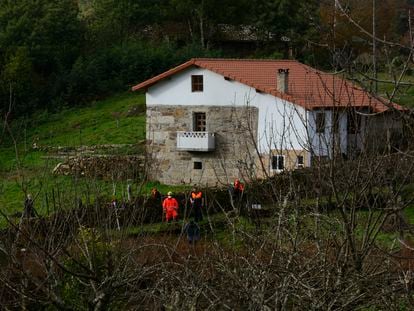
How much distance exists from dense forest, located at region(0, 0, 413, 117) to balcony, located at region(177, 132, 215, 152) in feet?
32.8

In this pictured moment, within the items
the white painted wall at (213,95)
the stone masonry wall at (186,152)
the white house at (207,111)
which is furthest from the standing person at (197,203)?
the stone masonry wall at (186,152)

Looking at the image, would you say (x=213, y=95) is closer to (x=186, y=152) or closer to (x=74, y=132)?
(x=186, y=152)

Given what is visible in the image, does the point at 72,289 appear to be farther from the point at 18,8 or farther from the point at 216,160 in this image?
the point at 18,8

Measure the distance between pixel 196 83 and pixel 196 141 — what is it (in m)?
2.00

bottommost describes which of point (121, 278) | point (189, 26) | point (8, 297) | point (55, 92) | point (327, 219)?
point (8, 297)

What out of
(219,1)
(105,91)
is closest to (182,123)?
(105,91)

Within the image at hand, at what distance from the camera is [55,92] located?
129ft

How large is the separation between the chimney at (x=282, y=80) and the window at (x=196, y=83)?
2.93m

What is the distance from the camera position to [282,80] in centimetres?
2609

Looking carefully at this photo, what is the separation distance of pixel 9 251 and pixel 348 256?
2929 millimetres

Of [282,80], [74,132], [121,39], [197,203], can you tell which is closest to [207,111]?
[282,80]

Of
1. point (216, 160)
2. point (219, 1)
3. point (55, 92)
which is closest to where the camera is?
point (216, 160)

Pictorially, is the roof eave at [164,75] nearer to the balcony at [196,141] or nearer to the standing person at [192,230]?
the balcony at [196,141]

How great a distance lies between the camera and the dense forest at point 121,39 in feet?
125
